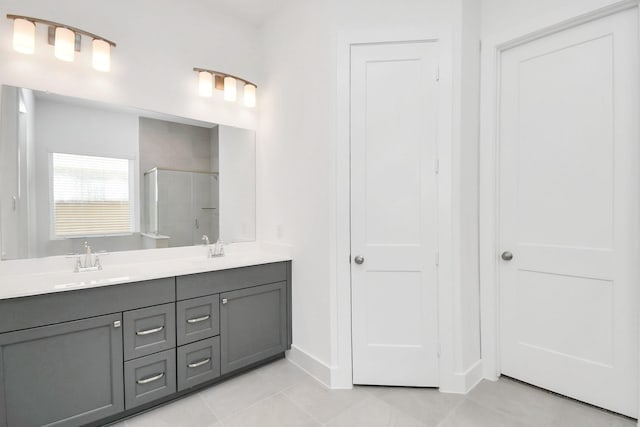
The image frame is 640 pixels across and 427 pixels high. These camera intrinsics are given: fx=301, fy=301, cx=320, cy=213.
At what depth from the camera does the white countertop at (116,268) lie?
5.03 ft

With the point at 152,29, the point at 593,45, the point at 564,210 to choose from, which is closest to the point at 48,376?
the point at 152,29

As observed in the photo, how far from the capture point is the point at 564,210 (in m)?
1.89

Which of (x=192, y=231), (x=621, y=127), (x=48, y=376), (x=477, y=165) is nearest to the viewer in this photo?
(x=48, y=376)

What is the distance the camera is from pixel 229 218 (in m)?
2.62

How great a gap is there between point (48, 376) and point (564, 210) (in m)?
3.01

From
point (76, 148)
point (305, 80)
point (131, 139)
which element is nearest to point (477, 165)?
point (305, 80)

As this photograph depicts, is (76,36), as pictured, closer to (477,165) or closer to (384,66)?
(384,66)

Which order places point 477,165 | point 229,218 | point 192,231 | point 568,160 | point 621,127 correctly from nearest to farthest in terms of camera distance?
point 621,127 → point 568,160 → point 477,165 → point 192,231 → point 229,218

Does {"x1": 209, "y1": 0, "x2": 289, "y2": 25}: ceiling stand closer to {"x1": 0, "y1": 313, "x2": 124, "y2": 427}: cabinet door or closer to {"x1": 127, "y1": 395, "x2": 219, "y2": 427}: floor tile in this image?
{"x1": 0, "y1": 313, "x2": 124, "y2": 427}: cabinet door

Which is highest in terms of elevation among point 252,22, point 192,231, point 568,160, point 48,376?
point 252,22

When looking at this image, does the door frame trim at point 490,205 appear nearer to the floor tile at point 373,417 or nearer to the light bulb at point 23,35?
the floor tile at point 373,417

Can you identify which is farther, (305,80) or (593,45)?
(305,80)

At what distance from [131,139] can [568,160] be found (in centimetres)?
292

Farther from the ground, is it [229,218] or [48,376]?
[229,218]
